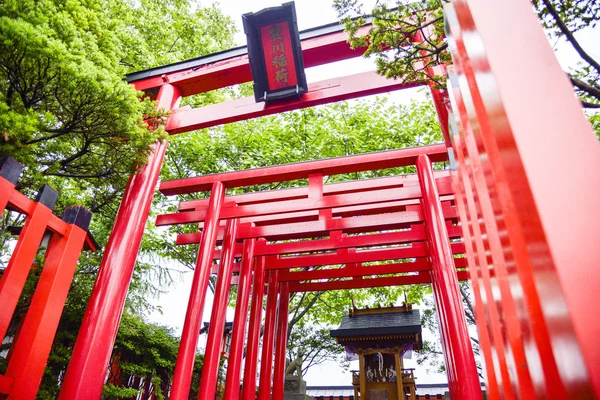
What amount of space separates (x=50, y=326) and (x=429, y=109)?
9840 mm

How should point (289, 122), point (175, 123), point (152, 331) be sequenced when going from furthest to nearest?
point (289, 122) → point (152, 331) → point (175, 123)

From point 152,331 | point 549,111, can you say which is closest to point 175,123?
point 152,331

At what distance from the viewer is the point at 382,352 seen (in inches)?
388

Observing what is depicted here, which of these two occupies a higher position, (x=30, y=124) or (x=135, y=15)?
(x=135, y=15)

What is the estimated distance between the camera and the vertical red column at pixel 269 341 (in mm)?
7797

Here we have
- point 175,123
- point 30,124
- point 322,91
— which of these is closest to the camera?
point 30,124

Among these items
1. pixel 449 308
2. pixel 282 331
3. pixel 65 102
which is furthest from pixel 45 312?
pixel 282 331

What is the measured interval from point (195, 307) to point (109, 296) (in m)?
1.22

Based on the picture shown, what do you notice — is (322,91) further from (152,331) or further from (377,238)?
(152,331)

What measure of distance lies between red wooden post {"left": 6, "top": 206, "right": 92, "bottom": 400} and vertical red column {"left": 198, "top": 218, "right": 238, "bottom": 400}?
2.65 m

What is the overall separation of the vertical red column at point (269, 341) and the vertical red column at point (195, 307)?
3260mm

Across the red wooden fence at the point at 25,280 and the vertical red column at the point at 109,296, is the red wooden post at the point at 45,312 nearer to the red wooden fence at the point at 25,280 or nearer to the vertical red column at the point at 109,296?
the red wooden fence at the point at 25,280

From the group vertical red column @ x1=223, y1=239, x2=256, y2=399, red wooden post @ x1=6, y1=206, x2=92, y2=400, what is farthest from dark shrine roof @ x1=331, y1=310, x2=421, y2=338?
red wooden post @ x1=6, y1=206, x2=92, y2=400

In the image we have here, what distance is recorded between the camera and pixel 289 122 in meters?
10.9
